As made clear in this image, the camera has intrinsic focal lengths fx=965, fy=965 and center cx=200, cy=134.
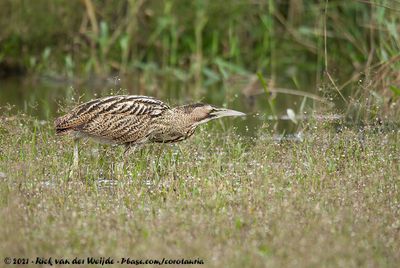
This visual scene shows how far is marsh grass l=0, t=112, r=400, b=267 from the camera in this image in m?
5.50

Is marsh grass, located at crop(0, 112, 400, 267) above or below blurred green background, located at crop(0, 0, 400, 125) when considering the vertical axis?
above

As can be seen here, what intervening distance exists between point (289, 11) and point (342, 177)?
917cm

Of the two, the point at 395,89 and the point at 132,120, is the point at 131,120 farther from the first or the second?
the point at 395,89

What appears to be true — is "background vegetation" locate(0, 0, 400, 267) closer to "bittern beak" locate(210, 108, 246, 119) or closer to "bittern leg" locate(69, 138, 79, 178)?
"bittern leg" locate(69, 138, 79, 178)

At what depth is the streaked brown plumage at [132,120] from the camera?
8422 millimetres

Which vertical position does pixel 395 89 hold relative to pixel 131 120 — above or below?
above

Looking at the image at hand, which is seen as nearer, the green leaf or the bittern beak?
the bittern beak

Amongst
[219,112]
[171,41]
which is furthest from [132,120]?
[171,41]

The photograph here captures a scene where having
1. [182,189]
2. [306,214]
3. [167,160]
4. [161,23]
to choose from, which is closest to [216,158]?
[167,160]

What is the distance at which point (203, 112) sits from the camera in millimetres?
8805

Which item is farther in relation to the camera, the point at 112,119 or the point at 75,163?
the point at 112,119

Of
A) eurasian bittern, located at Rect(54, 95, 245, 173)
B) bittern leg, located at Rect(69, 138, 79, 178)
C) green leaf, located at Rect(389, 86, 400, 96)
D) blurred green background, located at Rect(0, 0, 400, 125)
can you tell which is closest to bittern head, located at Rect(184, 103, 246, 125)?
eurasian bittern, located at Rect(54, 95, 245, 173)

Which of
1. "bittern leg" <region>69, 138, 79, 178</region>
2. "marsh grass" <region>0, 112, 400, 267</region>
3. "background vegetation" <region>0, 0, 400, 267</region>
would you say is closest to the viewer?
"marsh grass" <region>0, 112, 400, 267</region>

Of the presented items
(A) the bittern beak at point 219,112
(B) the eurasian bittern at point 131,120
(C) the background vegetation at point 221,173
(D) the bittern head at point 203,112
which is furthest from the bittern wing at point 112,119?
(A) the bittern beak at point 219,112
